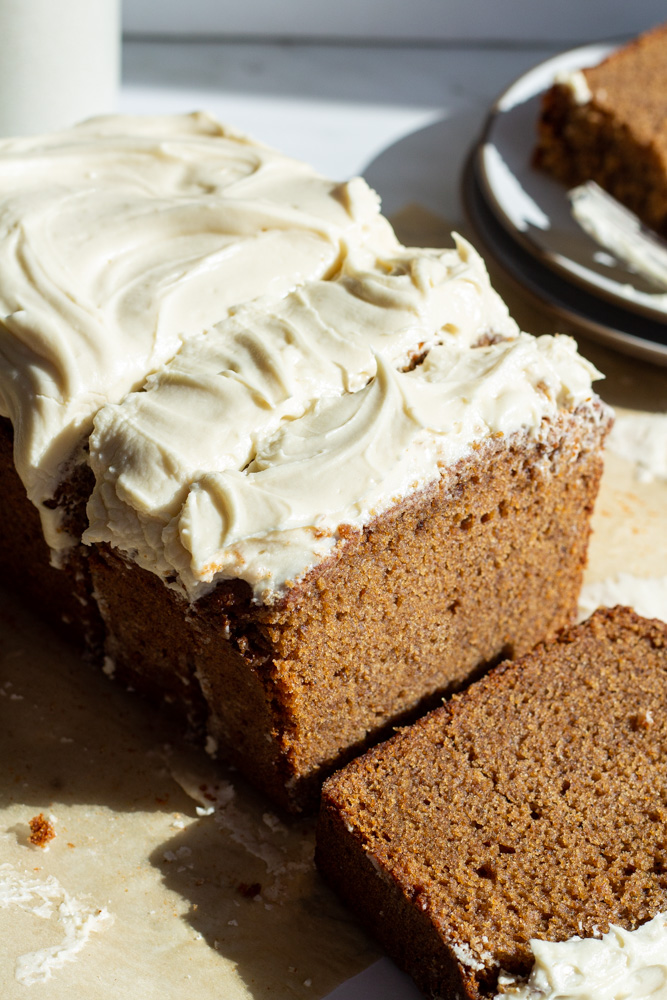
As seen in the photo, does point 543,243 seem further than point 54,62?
No

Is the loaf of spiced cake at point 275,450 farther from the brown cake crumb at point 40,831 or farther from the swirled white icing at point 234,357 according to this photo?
the brown cake crumb at point 40,831

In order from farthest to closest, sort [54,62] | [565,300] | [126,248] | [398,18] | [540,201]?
[398,18]
[540,201]
[54,62]
[565,300]
[126,248]

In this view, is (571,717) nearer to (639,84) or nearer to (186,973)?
(186,973)

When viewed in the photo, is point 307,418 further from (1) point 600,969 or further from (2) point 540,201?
(2) point 540,201

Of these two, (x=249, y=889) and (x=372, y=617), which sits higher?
(x=372, y=617)

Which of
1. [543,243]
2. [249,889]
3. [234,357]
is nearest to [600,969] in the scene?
Result: [249,889]

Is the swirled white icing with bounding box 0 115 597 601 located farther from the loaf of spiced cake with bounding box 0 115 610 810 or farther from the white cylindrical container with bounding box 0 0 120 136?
the white cylindrical container with bounding box 0 0 120 136
